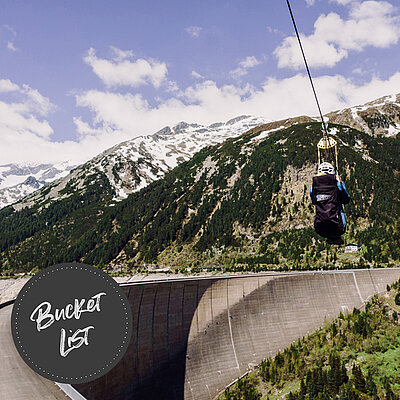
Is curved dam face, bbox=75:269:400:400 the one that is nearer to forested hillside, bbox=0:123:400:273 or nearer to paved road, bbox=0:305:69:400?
paved road, bbox=0:305:69:400

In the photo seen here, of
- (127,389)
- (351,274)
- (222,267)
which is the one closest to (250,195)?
(222,267)

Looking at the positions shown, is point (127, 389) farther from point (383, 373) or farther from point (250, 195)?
point (250, 195)

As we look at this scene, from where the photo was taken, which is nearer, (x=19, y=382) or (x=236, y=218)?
(x=19, y=382)

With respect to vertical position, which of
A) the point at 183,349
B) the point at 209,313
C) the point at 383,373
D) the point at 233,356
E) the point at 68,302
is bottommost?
the point at 383,373

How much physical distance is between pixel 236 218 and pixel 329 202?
92637mm

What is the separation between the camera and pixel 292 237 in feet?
275

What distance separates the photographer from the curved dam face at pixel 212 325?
33.9m

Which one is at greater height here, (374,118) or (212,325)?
(374,118)

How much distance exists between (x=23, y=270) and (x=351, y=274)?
4528 inches

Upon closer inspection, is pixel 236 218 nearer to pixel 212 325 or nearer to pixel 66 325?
pixel 212 325

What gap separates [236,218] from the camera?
102 metres

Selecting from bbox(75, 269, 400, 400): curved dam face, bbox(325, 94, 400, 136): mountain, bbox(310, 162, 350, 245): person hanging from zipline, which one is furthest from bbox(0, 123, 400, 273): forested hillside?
bbox(310, 162, 350, 245): person hanging from zipline

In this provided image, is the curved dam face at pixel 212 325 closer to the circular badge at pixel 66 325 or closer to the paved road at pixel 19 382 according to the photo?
the paved road at pixel 19 382

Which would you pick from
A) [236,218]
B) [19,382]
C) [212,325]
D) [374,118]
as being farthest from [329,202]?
[374,118]
